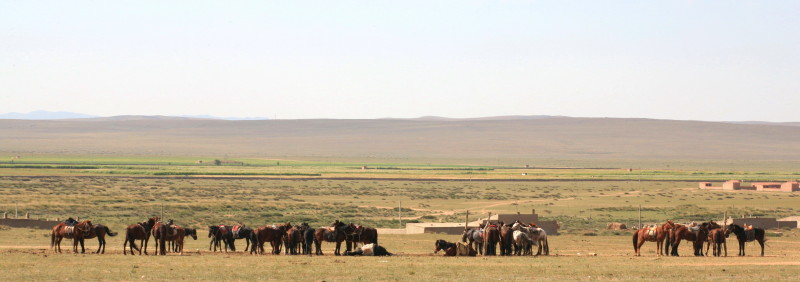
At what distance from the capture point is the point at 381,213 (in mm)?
52812

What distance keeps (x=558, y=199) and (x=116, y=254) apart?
1638 inches

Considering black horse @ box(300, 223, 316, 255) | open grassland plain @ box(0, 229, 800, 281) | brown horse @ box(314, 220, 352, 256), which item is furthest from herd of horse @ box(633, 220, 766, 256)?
black horse @ box(300, 223, 316, 255)

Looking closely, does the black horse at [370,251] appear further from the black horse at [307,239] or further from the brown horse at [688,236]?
the brown horse at [688,236]

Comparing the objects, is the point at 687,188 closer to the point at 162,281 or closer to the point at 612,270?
the point at 612,270

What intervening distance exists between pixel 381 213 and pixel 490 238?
23454mm

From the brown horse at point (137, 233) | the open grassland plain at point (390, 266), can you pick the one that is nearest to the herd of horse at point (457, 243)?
the brown horse at point (137, 233)

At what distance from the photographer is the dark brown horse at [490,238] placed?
2955 cm

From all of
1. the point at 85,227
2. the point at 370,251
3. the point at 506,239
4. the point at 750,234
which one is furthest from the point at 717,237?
the point at 85,227

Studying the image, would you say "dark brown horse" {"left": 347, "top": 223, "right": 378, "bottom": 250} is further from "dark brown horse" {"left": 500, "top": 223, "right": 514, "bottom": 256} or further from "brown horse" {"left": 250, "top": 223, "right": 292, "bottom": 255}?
"dark brown horse" {"left": 500, "top": 223, "right": 514, "bottom": 256}

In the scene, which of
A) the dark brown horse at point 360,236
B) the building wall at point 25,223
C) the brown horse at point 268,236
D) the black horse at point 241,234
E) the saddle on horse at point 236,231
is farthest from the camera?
the building wall at point 25,223

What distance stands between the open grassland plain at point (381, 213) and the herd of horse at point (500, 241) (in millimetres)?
793

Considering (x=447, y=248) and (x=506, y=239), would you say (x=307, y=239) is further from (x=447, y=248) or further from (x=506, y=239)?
(x=506, y=239)

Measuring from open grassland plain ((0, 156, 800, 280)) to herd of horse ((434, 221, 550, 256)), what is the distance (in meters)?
0.79

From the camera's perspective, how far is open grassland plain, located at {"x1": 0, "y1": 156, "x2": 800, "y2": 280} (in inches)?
922
